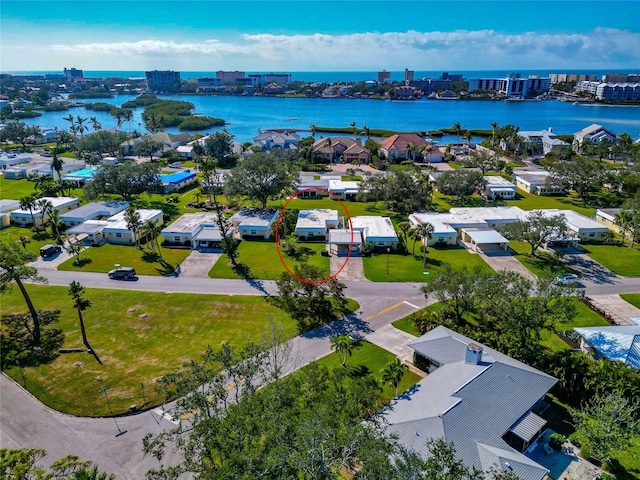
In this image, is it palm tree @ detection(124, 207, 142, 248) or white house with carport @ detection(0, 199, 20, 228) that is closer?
palm tree @ detection(124, 207, 142, 248)

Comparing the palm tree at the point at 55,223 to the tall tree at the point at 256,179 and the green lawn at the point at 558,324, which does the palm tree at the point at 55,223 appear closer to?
the tall tree at the point at 256,179

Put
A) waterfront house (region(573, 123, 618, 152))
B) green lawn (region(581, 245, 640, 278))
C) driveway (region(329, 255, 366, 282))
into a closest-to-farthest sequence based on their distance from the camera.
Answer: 1. driveway (region(329, 255, 366, 282))
2. green lawn (region(581, 245, 640, 278))
3. waterfront house (region(573, 123, 618, 152))

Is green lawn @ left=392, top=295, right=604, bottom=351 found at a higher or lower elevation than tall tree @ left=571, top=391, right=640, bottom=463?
lower

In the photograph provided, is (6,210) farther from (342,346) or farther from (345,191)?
(342,346)

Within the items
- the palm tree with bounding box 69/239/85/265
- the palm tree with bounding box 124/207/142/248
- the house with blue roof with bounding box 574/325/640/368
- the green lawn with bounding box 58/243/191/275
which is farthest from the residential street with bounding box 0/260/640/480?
the house with blue roof with bounding box 574/325/640/368

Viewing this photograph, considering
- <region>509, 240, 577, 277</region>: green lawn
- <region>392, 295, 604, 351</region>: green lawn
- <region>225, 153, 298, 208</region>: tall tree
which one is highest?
<region>225, 153, 298, 208</region>: tall tree

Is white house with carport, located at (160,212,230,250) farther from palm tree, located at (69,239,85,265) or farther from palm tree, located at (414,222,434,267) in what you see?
palm tree, located at (414,222,434,267)

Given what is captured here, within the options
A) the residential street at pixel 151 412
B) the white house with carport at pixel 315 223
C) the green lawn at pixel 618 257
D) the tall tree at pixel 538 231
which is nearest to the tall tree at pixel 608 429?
the residential street at pixel 151 412

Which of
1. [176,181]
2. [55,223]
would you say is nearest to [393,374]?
[55,223]
